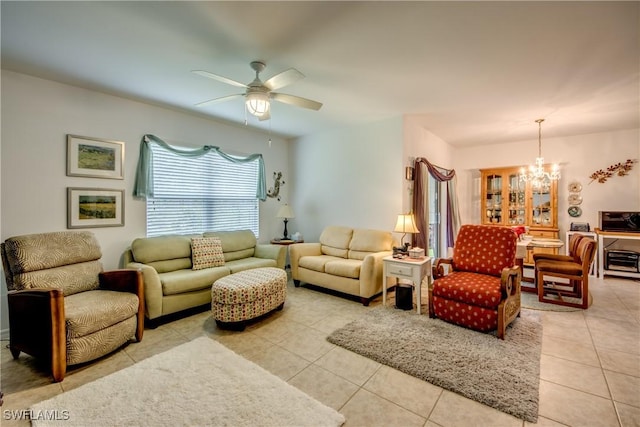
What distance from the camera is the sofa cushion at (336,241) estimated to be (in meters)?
4.41

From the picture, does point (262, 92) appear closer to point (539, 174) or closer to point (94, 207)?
point (94, 207)

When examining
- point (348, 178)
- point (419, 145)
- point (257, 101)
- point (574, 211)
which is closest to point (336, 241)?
point (348, 178)

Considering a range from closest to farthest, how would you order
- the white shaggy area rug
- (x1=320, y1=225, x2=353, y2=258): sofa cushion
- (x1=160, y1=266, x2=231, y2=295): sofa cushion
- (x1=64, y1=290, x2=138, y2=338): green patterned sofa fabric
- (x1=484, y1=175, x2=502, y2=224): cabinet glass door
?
the white shaggy area rug < (x1=64, y1=290, x2=138, y2=338): green patterned sofa fabric < (x1=160, y1=266, x2=231, y2=295): sofa cushion < (x1=320, y1=225, x2=353, y2=258): sofa cushion < (x1=484, y1=175, x2=502, y2=224): cabinet glass door

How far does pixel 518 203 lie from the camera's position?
575 cm

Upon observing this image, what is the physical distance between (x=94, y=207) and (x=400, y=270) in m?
3.69

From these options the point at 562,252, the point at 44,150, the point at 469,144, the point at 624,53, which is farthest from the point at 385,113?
the point at 562,252

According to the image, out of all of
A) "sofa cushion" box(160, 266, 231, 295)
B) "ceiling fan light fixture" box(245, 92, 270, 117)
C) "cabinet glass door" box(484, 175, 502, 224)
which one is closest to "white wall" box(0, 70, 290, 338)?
"sofa cushion" box(160, 266, 231, 295)

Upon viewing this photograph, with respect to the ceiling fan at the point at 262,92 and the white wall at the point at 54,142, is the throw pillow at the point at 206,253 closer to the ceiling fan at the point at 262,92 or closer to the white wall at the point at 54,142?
the white wall at the point at 54,142

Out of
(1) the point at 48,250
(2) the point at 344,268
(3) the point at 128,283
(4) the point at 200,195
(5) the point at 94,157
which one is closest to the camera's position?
(1) the point at 48,250

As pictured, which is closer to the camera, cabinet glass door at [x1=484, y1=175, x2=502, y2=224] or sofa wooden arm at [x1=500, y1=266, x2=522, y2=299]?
sofa wooden arm at [x1=500, y1=266, x2=522, y2=299]

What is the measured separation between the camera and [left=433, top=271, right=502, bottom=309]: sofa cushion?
8.82 feet

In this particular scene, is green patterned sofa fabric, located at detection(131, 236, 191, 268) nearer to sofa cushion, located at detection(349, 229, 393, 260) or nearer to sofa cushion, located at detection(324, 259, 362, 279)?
sofa cushion, located at detection(324, 259, 362, 279)

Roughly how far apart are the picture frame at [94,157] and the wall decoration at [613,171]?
766cm

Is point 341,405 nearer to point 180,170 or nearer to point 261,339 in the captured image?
point 261,339
